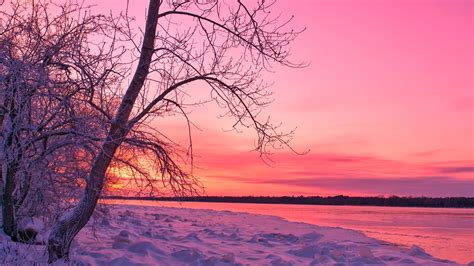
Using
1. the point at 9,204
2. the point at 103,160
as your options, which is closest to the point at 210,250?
the point at 103,160

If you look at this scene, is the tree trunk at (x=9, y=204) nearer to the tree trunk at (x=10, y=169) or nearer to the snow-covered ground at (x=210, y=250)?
the tree trunk at (x=10, y=169)

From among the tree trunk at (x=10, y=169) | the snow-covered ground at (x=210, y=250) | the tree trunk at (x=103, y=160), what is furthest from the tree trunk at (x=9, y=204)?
the tree trunk at (x=103, y=160)

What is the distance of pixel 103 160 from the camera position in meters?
7.79

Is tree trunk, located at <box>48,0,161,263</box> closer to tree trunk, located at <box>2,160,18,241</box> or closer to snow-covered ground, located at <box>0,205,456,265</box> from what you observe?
snow-covered ground, located at <box>0,205,456,265</box>

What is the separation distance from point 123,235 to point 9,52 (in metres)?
4.69

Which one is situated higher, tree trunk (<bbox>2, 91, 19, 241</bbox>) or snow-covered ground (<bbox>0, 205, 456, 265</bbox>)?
tree trunk (<bbox>2, 91, 19, 241</bbox>)

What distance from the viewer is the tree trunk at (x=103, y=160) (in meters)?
7.79

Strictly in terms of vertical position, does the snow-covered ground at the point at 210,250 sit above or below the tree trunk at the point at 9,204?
below

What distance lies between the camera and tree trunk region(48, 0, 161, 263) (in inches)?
307

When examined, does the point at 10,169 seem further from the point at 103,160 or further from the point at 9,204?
the point at 103,160

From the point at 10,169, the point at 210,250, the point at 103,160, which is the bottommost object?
the point at 210,250

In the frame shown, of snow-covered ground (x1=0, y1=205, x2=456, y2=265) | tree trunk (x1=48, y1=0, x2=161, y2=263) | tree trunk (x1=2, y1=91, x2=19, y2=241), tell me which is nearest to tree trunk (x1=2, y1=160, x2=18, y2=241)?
tree trunk (x1=2, y1=91, x2=19, y2=241)

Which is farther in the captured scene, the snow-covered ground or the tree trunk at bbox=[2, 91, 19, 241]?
the snow-covered ground

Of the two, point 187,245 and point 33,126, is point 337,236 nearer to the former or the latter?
point 187,245
